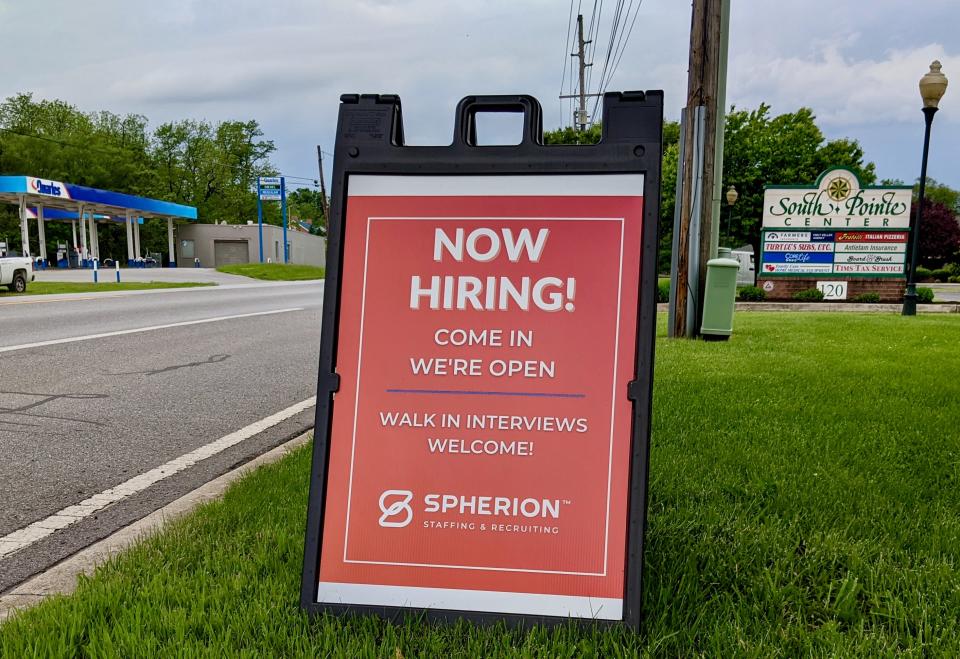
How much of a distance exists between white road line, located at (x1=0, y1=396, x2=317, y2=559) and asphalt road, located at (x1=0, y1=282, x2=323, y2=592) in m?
0.05

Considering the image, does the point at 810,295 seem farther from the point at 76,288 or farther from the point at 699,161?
the point at 76,288

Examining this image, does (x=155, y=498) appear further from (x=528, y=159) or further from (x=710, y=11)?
(x=710, y=11)

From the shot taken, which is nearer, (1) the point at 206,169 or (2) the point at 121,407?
(2) the point at 121,407

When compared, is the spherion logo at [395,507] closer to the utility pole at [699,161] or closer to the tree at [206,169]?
the utility pole at [699,161]

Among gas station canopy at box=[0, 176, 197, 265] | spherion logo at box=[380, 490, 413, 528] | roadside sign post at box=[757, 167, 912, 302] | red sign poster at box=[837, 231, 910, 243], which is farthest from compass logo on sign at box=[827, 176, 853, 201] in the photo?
gas station canopy at box=[0, 176, 197, 265]

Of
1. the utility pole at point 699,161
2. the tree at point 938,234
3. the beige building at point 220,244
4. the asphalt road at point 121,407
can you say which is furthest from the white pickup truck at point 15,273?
the tree at point 938,234

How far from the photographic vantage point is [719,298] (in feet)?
27.9

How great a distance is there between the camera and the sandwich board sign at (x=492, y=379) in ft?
6.15

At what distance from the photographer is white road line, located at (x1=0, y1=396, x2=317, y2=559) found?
2922 mm

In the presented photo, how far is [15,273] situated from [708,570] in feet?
69.8

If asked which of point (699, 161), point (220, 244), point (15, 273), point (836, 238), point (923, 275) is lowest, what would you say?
point (15, 273)

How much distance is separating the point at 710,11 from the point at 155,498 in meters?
7.76

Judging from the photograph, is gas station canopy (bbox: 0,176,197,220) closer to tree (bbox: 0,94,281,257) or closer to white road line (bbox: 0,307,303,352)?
tree (bbox: 0,94,281,257)

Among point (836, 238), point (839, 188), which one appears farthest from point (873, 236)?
point (839, 188)
